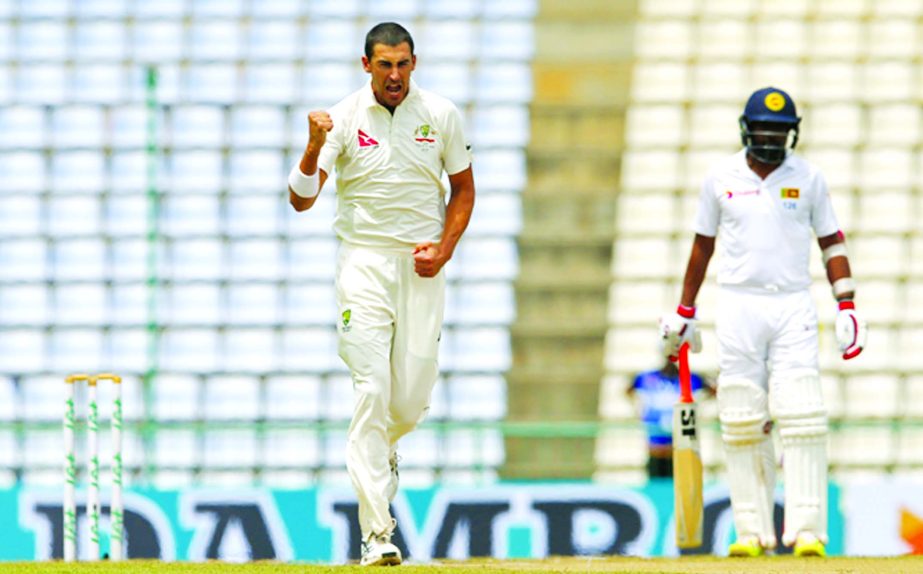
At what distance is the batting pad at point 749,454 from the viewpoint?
6934 millimetres

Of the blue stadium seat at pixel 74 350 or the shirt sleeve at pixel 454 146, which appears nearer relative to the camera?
the shirt sleeve at pixel 454 146

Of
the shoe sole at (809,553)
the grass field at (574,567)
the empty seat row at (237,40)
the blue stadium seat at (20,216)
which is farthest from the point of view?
the empty seat row at (237,40)

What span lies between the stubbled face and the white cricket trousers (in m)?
0.53

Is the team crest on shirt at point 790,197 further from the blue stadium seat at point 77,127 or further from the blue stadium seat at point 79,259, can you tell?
the blue stadium seat at point 77,127

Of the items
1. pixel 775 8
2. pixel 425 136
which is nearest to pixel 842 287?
pixel 425 136

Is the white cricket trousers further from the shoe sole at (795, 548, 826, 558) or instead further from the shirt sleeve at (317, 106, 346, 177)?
the shoe sole at (795, 548, 826, 558)

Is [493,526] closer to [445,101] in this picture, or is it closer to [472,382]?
[472,382]

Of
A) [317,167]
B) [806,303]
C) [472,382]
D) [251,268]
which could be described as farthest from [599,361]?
[317,167]

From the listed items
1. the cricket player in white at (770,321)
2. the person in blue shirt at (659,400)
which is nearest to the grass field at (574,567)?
the cricket player in white at (770,321)

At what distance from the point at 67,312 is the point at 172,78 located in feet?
6.91

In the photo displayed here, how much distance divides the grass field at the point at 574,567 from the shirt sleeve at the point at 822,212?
1.27 m

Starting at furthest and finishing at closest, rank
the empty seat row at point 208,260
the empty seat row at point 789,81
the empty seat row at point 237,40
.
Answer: the empty seat row at point 237,40, the empty seat row at point 789,81, the empty seat row at point 208,260

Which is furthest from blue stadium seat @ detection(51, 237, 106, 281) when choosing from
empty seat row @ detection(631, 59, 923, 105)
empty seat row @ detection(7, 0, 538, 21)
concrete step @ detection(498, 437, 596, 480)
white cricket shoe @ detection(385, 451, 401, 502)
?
white cricket shoe @ detection(385, 451, 401, 502)

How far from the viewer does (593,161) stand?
13766 millimetres
